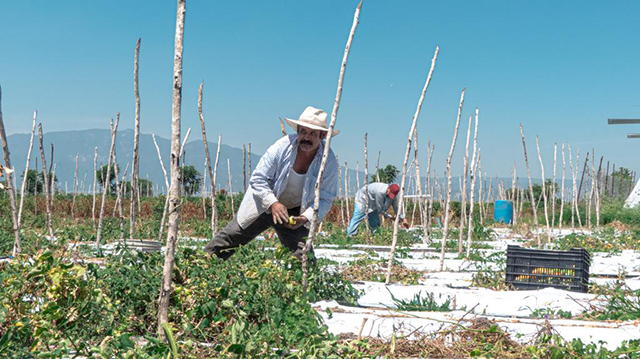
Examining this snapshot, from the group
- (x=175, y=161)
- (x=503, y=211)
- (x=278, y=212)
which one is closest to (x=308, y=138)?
(x=278, y=212)

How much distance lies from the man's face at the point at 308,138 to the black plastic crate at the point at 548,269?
200 cm

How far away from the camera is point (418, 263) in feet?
21.1

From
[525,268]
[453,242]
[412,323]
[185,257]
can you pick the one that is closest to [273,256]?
[185,257]

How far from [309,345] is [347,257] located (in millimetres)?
4533

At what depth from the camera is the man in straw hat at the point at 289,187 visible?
3.76 meters

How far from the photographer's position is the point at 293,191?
13.2 ft

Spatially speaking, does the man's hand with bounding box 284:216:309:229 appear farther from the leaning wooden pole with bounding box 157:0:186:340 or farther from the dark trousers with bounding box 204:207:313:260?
the leaning wooden pole with bounding box 157:0:186:340

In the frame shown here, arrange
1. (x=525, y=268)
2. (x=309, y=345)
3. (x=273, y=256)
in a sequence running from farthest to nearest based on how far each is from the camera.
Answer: (x=525, y=268)
(x=273, y=256)
(x=309, y=345)

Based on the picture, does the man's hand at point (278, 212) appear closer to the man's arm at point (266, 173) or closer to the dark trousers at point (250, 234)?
the man's arm at point (266, 173)

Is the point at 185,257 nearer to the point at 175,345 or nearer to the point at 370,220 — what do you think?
the point at 175,345

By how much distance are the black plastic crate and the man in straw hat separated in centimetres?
182

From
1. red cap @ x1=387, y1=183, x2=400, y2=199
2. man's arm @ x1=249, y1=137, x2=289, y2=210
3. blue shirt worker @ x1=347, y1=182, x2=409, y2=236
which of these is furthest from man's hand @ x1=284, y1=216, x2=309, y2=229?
blue shirt worker @ x1=347, y1=182, x2=409, y2=236

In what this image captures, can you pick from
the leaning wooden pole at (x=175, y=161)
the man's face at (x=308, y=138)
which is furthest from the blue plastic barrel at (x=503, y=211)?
the leaning wooden pole at (x=175, y=161)

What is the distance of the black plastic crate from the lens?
15.1ft
